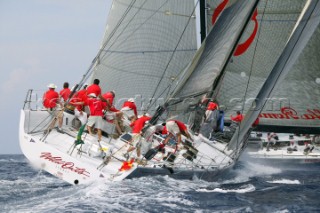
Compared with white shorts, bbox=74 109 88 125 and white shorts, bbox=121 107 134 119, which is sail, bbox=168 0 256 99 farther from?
white shorts, bbox=74 109 88 125

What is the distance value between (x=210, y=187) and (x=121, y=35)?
9.37 meters

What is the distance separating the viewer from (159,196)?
1346 centimetres

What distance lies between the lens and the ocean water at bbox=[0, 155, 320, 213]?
1269cm

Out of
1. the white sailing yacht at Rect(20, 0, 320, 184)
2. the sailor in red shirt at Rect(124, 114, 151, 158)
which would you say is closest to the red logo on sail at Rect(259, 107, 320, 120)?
the white sailing yacht at Rect(20, 0, 320, 184)

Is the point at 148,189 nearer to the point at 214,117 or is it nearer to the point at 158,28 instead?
the point at 214,117

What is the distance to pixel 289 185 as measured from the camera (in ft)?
55.7

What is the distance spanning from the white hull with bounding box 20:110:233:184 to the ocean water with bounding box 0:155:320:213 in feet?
0.73

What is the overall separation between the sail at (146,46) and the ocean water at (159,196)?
6.74m

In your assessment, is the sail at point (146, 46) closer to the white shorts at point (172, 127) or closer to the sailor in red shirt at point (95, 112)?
the sailor in red shirt at point (95, 112)

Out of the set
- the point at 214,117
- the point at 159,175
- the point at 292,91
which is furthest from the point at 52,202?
the point at 292,91

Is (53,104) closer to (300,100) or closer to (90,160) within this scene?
(90,160)

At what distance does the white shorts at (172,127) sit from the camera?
16125 millimetres

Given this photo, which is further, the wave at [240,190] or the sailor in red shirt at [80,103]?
the sailor in red shirt at [80,103]

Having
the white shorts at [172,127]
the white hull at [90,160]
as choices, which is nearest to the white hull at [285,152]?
the white hull at [90,160]
